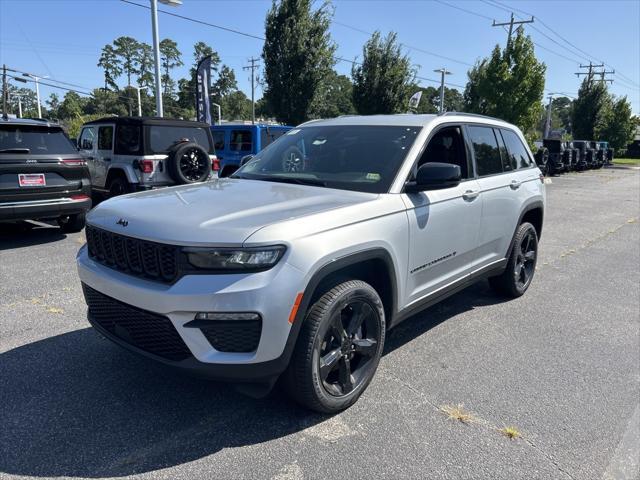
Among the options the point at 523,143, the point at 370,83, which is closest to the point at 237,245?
the point at 523,143

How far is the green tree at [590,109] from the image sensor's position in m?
41.8

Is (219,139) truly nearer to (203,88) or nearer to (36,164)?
(203,88)

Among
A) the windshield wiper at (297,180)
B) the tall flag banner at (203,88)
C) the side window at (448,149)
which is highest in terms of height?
the tall flag banner at (203,88)

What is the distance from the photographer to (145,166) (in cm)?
883

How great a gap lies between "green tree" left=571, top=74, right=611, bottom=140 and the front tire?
4657 centimetres

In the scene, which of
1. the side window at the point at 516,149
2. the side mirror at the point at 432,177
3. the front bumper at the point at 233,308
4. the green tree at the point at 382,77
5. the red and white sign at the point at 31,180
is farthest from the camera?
the green tree at the point at 382,77

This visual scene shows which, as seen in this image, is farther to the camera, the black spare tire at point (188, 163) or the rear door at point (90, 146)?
the rear door at point (90, 146)

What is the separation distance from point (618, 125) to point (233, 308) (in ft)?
161

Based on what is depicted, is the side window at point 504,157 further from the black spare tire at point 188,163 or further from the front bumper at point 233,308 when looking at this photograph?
the black spare tire at point 188,163

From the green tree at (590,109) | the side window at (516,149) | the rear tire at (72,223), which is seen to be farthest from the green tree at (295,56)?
the green tree at (590,109)

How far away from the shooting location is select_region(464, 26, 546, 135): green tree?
23.5 meters

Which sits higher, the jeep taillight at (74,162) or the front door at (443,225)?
the jeep taillight at (74,162)

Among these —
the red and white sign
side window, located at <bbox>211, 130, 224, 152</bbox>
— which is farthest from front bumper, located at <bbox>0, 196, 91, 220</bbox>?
side window, located at <bbox>211, 130, 224, 152</bbox>

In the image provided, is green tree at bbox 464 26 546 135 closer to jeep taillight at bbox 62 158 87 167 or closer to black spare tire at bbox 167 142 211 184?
black spare tire at bbox 167 142 211 184
